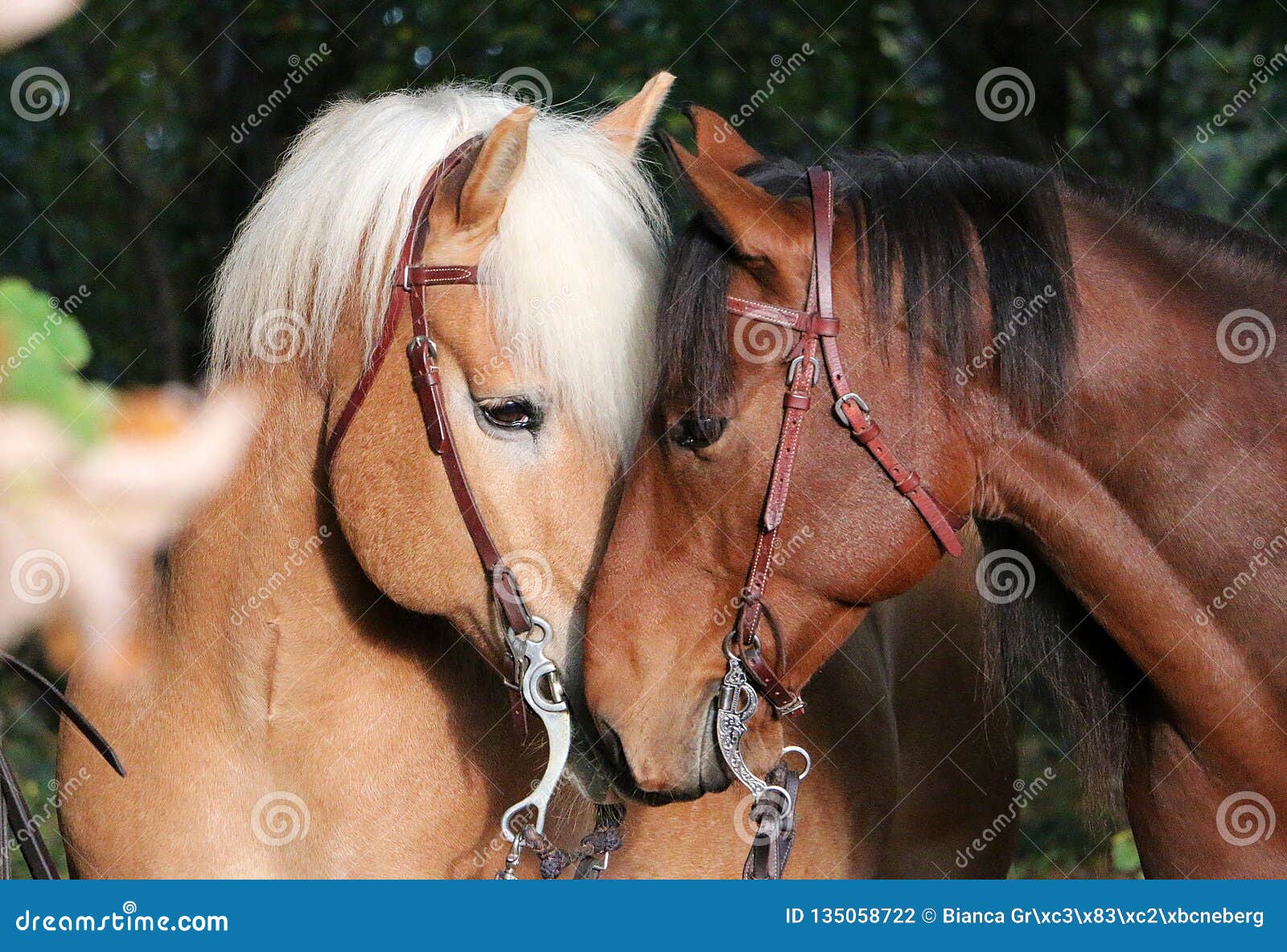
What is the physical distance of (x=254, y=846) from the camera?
2641 mm

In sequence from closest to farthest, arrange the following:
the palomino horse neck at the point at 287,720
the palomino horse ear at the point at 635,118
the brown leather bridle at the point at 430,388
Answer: the brown leather bridle at the point at 430,388, the palomino horse neck at the point at 287,720, the palomino horse ear at the point at 635,118

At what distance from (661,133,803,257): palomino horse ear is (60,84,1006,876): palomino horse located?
1.18 ft

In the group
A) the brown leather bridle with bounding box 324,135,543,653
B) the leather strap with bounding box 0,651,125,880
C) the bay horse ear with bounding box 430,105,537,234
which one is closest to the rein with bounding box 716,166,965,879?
the brown leather bridle with bounding box 324,135,543,653

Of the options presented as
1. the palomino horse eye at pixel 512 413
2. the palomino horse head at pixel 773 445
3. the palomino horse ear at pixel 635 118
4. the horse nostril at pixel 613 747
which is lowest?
the horse nostril at pixel 613 747

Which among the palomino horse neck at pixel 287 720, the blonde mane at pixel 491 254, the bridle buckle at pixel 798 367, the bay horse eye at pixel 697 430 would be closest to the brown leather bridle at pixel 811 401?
the bridle buckle at pixel 798 367

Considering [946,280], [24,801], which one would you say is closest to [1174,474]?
[946,280]

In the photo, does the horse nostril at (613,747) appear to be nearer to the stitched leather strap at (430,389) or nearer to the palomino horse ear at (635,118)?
the stitched leather strap at (430,389)

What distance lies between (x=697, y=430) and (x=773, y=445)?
14cm

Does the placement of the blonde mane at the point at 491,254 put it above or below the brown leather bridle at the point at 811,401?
above

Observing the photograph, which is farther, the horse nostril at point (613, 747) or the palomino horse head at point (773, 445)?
the horse nostril at point (613, 747)

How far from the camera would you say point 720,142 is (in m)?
2.69

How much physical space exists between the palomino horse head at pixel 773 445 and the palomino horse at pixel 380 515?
21 centimetres

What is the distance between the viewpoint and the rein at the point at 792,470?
2.21 metres

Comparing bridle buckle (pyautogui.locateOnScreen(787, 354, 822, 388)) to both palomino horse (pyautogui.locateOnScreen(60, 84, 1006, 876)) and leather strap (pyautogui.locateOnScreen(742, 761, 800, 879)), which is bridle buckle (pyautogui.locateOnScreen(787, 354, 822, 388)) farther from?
leather strap (pyautogui.locateOnScreen(742, 761, 800, 879))
